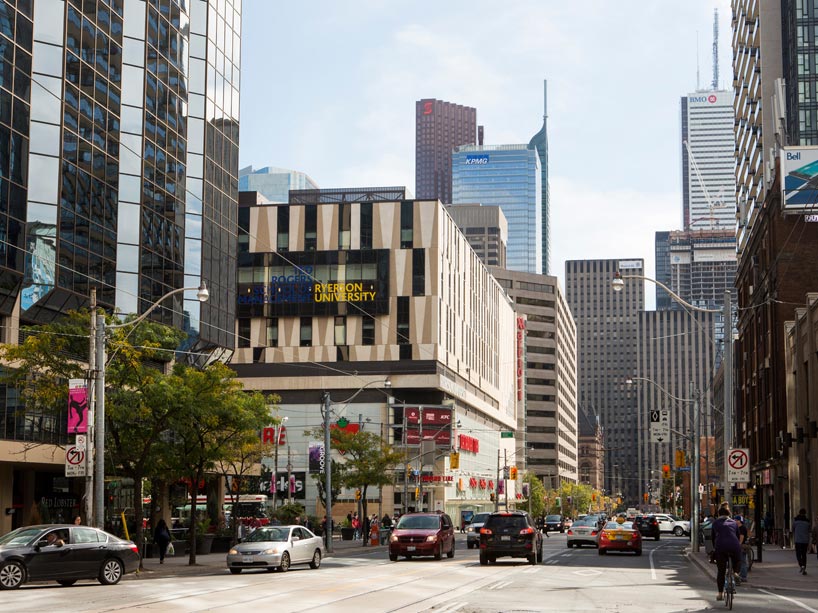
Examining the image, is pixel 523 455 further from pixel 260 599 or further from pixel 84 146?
pixel 260 599

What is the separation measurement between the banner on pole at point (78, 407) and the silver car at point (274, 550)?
5.83 meters

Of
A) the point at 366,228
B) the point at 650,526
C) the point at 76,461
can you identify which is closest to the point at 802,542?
the point at 76,461

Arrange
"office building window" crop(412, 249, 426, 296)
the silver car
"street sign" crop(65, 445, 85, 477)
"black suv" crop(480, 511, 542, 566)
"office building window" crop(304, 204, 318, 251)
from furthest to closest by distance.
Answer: "office building window" crop(304, 204, 318, 251) → "office building window" crop(412, 249, 426, 296) → "black suv" crop(480, 511, 542, 566) → the silver car → "street sign" crop(65, 445, 85, 477)

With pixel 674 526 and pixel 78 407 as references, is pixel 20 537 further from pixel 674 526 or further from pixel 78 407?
pixel 674 526

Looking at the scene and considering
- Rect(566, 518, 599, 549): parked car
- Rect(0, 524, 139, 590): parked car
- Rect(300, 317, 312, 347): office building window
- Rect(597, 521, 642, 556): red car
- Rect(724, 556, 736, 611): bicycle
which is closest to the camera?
Rect(724, 556, 736, 611): bicycle

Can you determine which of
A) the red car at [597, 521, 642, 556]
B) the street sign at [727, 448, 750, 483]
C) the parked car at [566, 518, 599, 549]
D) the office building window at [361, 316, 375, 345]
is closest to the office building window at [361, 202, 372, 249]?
the office building window at [361, 316, 375, 345]

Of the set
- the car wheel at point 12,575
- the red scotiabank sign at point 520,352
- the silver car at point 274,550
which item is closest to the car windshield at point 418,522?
the silver car at point 274,550

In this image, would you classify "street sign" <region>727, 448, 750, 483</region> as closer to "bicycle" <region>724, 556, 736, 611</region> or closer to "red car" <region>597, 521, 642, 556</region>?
"red car" <region>597, 521, 642, 556</region>

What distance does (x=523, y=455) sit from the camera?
183 metres

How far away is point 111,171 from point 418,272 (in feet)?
186

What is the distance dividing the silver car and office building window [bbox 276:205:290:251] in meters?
77.3

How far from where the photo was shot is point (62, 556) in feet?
86.8

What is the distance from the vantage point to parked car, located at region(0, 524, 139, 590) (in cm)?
2545

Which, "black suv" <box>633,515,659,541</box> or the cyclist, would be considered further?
"black suv" <box>633,515,659,541</box>
